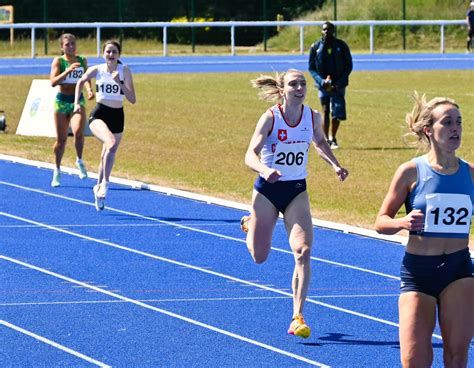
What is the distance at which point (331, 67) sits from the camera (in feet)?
69.4

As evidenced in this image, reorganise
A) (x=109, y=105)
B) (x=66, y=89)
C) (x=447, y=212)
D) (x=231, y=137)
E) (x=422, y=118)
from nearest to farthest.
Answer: (x=447, y=212), (x=422, y=118), (x=109, y=105), (x=66, y=89), (x=231, y=137)

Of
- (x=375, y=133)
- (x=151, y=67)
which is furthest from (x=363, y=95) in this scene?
(x=151, y=67)

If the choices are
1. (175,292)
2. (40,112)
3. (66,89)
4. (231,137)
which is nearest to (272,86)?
(175,292)

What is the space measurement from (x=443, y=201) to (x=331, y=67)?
1435 cm

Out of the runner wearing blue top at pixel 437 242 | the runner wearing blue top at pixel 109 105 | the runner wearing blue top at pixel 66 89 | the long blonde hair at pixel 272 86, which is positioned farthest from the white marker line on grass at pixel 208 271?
the runner wearing blue top at pixel 437 242

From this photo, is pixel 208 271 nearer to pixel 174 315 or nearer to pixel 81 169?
pixel 174 315

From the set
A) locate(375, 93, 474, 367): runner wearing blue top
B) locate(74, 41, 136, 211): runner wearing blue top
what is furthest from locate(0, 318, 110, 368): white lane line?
locate(74, 41, 136, 211): runner wearing blue top

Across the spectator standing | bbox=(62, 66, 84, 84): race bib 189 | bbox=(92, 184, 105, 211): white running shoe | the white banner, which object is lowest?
bbox=(92, 184, 105, 211): white running shoe

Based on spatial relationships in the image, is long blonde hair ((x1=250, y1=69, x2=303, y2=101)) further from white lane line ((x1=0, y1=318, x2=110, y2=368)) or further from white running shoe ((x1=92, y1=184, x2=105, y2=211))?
white running shoe ((x1=92, y1=184, x2=105, y2=211))

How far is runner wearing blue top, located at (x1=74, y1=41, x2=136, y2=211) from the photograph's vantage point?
51.2 feet

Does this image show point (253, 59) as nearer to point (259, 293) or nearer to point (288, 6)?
point (288, 6)

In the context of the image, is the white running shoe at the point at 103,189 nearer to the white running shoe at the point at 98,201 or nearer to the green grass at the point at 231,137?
the white running shoe at the point at 98,201

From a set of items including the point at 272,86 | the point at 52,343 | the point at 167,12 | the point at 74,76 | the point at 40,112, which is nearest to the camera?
the point at 52,343

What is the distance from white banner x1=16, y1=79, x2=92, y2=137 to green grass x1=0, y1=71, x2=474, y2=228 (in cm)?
37
